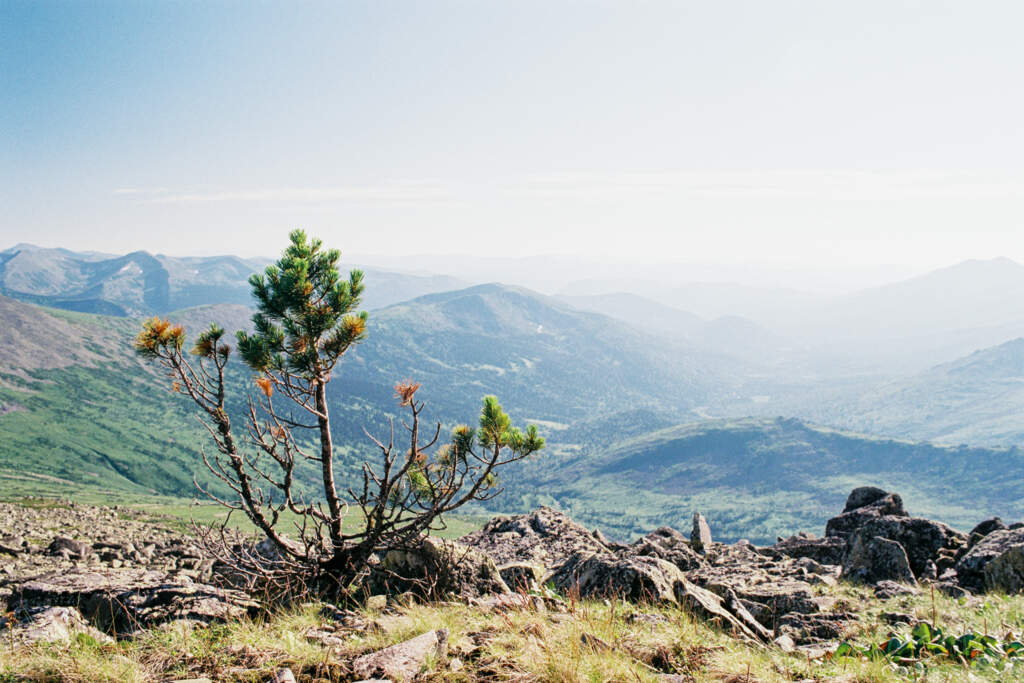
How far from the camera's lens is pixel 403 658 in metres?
6.72

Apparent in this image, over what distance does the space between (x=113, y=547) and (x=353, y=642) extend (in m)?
34.5

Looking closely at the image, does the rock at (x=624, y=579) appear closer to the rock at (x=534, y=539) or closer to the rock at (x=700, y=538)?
the rock at (x=534, y=539)

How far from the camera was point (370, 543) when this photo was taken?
1102 cm

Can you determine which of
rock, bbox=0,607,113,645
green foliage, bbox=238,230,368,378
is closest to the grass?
rock, bbox=0,607,113,645

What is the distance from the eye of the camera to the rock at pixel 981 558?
14.1m

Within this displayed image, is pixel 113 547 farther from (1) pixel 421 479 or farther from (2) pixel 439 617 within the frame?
(2) pixel 439 617

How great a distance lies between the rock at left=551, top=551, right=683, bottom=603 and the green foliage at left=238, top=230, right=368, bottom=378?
21.2 feet

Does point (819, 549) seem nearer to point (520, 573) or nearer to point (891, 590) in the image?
point (891, 590)

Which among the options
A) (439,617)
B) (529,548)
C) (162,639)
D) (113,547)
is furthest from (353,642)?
(113,547)

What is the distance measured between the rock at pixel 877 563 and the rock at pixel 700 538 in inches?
292

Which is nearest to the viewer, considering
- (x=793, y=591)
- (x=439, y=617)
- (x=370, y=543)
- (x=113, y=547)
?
(x=439, y=617)

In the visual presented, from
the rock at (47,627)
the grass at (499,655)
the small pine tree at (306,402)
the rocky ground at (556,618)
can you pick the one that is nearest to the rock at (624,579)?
the rocky ground at (556,618)

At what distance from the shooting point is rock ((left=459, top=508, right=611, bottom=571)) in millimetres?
18188

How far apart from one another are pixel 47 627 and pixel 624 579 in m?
9.85
